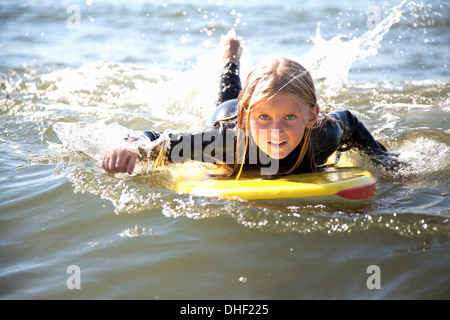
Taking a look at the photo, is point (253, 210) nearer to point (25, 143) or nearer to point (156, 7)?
point (25, 143)

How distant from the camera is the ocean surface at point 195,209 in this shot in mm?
2469

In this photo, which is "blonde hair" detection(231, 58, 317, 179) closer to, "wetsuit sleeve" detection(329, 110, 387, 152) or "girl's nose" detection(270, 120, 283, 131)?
"girl's nose" detection(270, 120, 283, 131)

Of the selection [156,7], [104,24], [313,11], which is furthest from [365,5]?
[104,24]

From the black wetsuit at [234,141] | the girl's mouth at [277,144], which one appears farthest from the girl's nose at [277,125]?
the black wetsuit at [234,141]

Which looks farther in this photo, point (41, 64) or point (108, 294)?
point (41, 64)

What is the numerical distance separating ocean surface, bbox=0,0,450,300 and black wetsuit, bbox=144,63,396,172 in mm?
208

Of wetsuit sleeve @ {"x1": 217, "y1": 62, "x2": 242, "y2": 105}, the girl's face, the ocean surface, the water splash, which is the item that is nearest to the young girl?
the girl's face

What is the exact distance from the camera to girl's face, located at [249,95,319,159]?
3139 millimetres

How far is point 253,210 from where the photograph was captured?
300 centimetres

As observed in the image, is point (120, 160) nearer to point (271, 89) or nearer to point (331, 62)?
point (271, 89)

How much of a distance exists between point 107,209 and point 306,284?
136 centimetres

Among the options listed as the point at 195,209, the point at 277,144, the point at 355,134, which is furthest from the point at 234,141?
the point at 355,134

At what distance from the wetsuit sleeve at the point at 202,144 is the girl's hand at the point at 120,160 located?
0.25 m
